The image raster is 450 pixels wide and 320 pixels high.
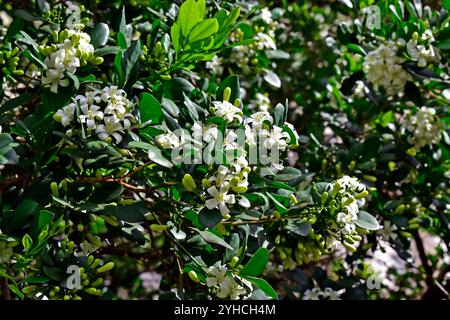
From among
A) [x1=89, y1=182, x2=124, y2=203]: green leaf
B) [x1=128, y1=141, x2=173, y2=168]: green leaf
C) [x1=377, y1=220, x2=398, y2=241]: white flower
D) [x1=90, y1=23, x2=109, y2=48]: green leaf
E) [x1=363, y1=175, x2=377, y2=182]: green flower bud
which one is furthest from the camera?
[x1=377, y1=220, x2=398, y2=241]: white flower

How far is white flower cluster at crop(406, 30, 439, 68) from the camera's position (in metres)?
2.10

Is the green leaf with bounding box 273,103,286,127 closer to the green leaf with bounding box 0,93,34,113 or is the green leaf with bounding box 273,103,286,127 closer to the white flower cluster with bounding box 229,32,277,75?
the green leaf with bounding box 0,93,34,113

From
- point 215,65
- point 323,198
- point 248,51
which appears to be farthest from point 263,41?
point 323,198

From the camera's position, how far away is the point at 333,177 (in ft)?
7.51

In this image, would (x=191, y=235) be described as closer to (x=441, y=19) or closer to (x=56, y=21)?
(x=56, y=21)

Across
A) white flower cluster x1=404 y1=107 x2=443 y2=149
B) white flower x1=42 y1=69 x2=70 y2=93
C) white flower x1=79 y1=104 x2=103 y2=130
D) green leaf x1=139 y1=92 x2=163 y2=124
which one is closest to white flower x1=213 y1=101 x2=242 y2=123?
green leaf x1=139 y1=92 x2=163 y2=124

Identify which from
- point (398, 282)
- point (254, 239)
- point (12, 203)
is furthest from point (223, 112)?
point (398, 282)

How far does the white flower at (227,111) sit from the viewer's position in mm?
1546

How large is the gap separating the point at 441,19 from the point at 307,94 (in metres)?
0.92

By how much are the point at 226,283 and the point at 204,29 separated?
1.98 feet

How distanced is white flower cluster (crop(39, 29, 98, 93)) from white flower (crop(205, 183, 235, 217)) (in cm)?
47

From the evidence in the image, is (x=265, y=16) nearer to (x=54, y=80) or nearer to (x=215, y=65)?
(x=215, y=65)

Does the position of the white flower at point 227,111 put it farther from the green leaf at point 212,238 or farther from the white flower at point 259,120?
the green leaf at point 212,238

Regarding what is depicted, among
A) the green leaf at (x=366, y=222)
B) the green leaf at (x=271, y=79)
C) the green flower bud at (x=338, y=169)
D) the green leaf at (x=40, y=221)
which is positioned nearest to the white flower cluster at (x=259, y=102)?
the green leaf at (x=271, y=79)
